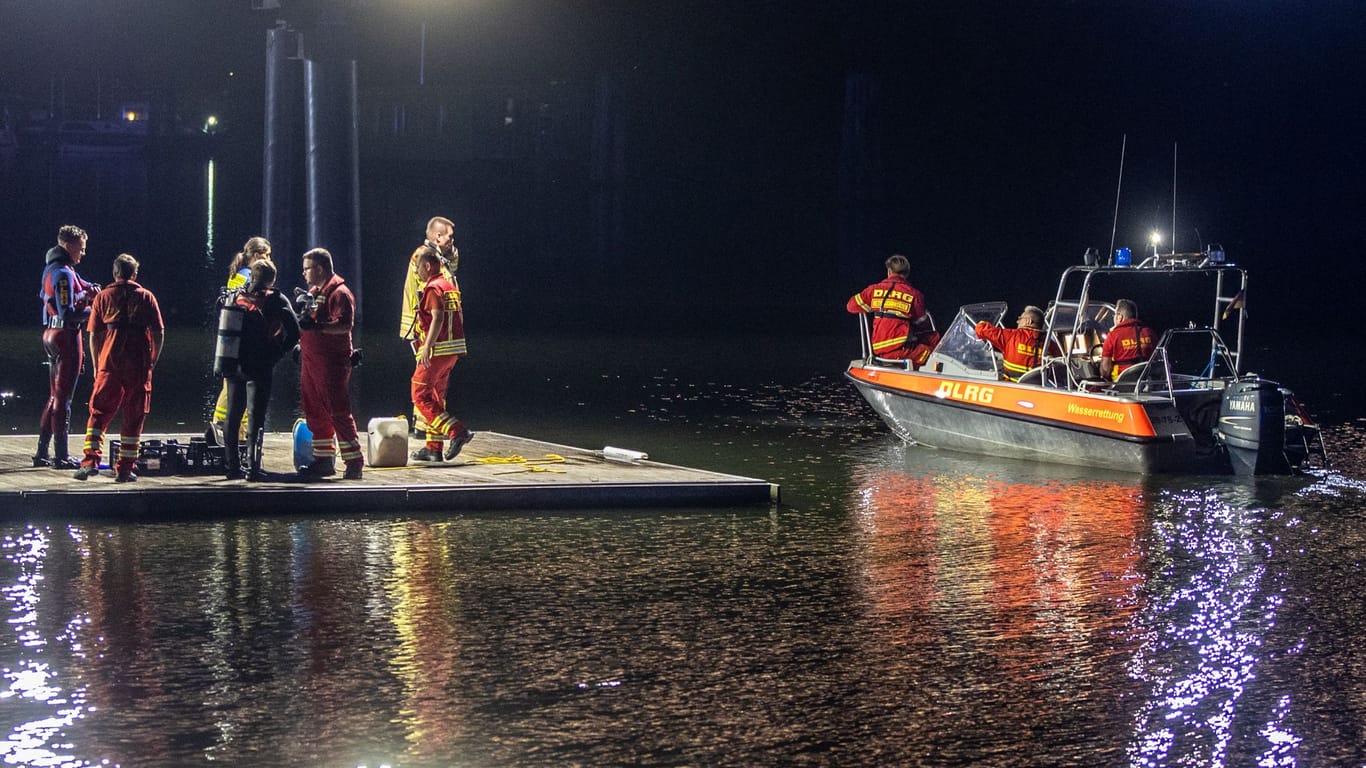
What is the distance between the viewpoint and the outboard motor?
43.7 ft

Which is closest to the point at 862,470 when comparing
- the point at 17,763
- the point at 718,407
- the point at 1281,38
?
the point at 718,407

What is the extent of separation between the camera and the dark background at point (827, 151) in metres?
45.0

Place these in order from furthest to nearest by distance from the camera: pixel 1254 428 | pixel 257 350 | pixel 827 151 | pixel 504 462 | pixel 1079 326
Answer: pixel 827 151
pixel 1079 326
pixel 1254 428
pixel 504 462
pixel 257 350

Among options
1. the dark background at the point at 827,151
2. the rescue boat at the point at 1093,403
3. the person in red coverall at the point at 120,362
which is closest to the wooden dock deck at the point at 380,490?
the person in red coverall at the point at 120,362

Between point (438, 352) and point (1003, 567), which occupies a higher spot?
point (438, 352)

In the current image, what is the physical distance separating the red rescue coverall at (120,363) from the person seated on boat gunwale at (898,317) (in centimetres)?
662

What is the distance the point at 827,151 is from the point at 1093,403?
74.3 metres

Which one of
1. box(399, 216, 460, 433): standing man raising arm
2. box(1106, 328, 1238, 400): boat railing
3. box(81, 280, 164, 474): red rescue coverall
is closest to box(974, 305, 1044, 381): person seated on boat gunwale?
box(1106, 328, 1238, 400): boat railing

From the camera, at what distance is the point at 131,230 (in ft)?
165

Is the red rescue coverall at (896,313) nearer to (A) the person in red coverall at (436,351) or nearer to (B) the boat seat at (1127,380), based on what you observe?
(B) the boat seat at (1127,380)

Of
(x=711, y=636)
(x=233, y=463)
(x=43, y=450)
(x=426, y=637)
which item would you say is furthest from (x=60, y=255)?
(x=711, y=636)

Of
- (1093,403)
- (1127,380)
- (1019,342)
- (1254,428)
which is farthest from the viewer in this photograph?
(1019,342)

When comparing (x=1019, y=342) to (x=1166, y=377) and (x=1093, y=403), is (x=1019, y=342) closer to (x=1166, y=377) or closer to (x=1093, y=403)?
(x=1093, y=403)

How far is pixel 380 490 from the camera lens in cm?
1122
